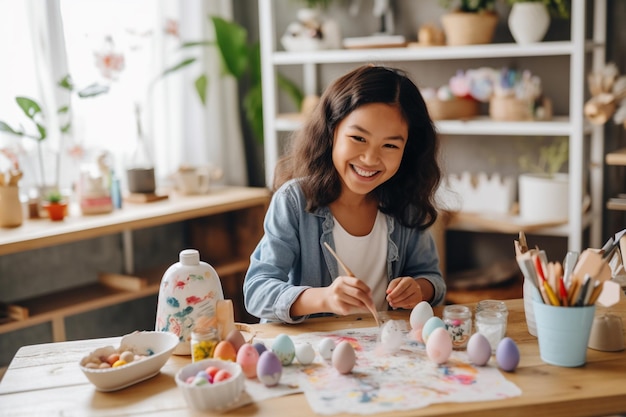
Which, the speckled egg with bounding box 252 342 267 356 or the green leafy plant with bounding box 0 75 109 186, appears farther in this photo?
the green leafy plant with bounding box 0 75 109 186

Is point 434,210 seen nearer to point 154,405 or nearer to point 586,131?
point 154,405

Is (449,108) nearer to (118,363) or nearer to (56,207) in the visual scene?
(56,207)

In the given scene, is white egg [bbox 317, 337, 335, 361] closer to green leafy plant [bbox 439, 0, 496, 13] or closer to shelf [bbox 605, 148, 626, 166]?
shelf [bbox 605, 148, 626, 166]

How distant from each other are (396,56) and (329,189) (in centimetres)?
153

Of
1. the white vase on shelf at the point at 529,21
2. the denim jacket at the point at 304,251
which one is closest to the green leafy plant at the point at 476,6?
the white vase on shelf at the point at 529,21

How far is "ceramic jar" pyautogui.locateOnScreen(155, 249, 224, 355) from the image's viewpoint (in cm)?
145

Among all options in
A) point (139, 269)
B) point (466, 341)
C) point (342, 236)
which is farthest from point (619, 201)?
point (139, 269)

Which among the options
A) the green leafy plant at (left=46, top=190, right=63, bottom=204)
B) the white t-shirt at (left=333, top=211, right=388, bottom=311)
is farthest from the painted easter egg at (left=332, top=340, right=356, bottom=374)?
the green leafy plant at (left=46, top=190, right=63, bottom=204)

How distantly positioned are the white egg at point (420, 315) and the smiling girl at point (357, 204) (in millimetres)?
87

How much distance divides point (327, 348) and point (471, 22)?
82.9 inches

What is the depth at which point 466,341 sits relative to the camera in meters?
1.47

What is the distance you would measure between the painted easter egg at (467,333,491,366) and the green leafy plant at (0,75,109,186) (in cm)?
206

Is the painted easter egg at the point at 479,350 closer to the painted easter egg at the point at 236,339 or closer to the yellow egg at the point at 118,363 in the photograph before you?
the painted easter egg at the point at 236,339

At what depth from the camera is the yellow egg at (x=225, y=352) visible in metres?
1.37
